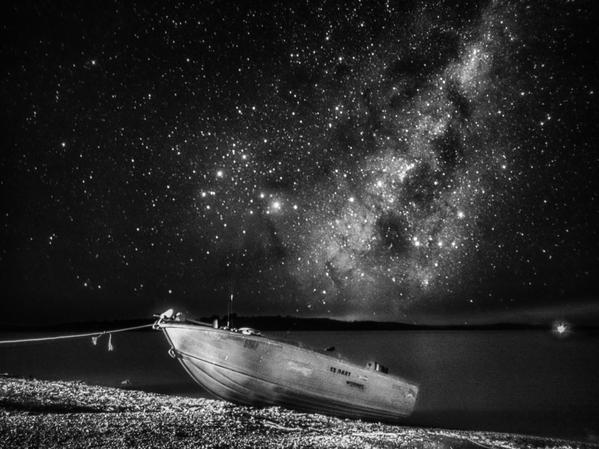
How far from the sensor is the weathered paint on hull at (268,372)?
1223 cm

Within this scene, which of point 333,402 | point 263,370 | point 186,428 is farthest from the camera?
point 333,402

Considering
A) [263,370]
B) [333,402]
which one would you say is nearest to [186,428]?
[263,370]

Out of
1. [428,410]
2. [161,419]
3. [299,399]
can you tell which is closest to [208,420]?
[161,419]

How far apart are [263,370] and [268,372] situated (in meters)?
0.17

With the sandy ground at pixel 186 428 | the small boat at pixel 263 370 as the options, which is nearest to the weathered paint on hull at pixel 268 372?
the small boat at pixel 263 370

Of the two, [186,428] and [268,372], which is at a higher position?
[268,372]

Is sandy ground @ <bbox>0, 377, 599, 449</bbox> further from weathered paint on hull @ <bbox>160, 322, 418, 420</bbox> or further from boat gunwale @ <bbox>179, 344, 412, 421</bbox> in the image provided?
boat gunwale @ <bbox>179, 344, 412, 421</bbox>

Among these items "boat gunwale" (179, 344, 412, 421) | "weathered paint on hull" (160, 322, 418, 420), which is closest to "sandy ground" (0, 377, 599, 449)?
"weathered paint on hull" (160, 322, 418, 420)

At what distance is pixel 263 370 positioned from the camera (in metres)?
12.4

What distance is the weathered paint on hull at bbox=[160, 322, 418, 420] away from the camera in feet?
40.1

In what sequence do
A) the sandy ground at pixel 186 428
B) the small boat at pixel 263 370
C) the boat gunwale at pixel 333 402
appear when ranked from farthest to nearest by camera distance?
the boat gunwale at pixel 333 402 < the small boat at pixel 263 370 < the sandy ground at pixel 186 428

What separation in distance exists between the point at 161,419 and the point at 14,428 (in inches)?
123

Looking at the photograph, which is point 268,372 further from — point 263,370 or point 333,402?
point 333,402

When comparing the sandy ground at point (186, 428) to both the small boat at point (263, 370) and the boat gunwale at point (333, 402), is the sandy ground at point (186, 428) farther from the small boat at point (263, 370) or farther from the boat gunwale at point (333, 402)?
the boat gunwale at point (333, 402)
